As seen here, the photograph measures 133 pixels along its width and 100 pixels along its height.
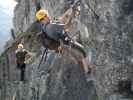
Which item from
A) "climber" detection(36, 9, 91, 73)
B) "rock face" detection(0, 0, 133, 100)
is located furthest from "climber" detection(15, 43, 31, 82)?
"climber" detection(36, 9, 91, 73)

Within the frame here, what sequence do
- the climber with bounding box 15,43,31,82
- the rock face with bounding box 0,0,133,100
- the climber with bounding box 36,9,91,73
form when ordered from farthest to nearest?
the climber with bounding box 15,43,31,82
the climber with bounding box 36,9,91,73
the rock face with bounding box 0,0,133,100

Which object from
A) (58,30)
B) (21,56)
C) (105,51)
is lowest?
(21,56)

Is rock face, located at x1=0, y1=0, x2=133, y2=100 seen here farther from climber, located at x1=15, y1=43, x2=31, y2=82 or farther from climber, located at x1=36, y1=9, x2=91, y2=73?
climber, located at x1=15, y1=43, x2=31, y2=82

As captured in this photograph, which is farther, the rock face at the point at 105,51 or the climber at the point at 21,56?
the climber at the point at 21,56

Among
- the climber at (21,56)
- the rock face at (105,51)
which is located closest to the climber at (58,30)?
the rock face at (105,51)

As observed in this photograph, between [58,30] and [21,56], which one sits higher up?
[58,30]

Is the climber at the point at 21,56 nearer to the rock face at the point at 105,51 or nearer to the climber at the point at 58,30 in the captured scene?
the rock face at the point at 105,51

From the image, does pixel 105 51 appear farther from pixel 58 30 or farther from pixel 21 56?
pixel 21 56

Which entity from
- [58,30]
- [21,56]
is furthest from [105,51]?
[21,56]

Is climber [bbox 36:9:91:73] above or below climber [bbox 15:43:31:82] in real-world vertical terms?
above

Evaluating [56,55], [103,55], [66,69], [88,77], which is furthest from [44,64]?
[103,55]

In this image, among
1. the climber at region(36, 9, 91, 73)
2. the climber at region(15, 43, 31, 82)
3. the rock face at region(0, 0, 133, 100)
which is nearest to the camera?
the rock face at region(0, 0, 133, 100)

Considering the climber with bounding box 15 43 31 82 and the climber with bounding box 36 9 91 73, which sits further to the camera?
the climber with bounding box 15 43 31 82

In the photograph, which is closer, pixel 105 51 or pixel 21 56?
pixel 105 51
